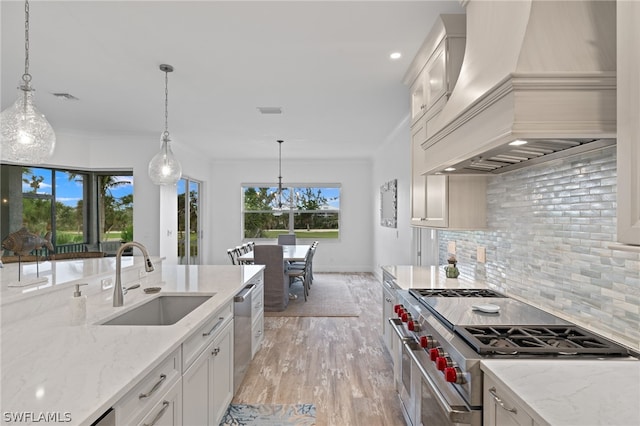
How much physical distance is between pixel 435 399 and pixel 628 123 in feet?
4.16

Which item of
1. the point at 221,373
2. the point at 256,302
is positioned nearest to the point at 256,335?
the point at 256,302

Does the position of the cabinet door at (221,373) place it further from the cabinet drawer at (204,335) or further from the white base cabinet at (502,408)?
the white base cabinet at (502,408)

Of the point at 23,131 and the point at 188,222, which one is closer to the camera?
the point at 23,131

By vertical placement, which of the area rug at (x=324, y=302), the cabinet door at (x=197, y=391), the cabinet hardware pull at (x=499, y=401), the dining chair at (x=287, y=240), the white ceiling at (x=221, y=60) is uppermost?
the white ceiling at (x=221, y=60)

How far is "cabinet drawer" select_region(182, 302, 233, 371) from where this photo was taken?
5.44 feet

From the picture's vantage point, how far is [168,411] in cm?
145

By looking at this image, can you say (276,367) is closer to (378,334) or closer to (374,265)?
(378,334)

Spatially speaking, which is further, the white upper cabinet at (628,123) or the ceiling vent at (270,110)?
the ceiling vent at (270,110)

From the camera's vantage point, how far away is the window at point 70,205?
18.0ft

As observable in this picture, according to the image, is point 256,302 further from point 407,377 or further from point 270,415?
point 407,377

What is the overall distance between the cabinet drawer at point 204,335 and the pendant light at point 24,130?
1477 mm

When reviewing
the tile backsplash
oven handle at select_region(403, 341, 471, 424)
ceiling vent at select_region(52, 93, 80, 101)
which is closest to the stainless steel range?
oven handle at select_region(403, 341, 471, 424)

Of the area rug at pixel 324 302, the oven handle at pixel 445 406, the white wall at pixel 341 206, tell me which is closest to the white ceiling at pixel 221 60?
the oven handle at pixel 445 406

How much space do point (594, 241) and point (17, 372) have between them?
2.29 m
